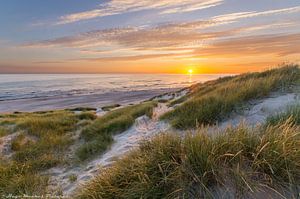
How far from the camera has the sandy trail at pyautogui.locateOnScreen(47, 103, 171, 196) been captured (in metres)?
5.17

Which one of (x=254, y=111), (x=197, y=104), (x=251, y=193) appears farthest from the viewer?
(x=197, y=104)

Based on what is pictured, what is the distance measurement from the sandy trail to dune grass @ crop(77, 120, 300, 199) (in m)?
1.47

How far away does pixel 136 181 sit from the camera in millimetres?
3531

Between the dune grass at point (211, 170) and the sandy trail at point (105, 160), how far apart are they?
4.84 feet

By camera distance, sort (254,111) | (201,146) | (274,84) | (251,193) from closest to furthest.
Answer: (251,193) → (201,146) → (254,111) → (274,84)

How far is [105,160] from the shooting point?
20.0 feet

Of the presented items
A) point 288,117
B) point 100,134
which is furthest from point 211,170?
point 100,134

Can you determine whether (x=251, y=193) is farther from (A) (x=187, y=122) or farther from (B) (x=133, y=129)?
(B) (x=133, y=129)

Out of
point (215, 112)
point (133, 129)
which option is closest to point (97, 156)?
point (133, 129)

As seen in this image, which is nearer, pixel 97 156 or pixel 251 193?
pixel 251 193

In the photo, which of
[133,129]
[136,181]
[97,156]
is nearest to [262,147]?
[136,181]

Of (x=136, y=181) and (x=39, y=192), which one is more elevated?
(x=136, y=181)

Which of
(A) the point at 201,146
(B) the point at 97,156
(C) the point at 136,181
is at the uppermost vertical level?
(A) the point at 201,146

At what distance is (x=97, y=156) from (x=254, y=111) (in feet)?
14.9
